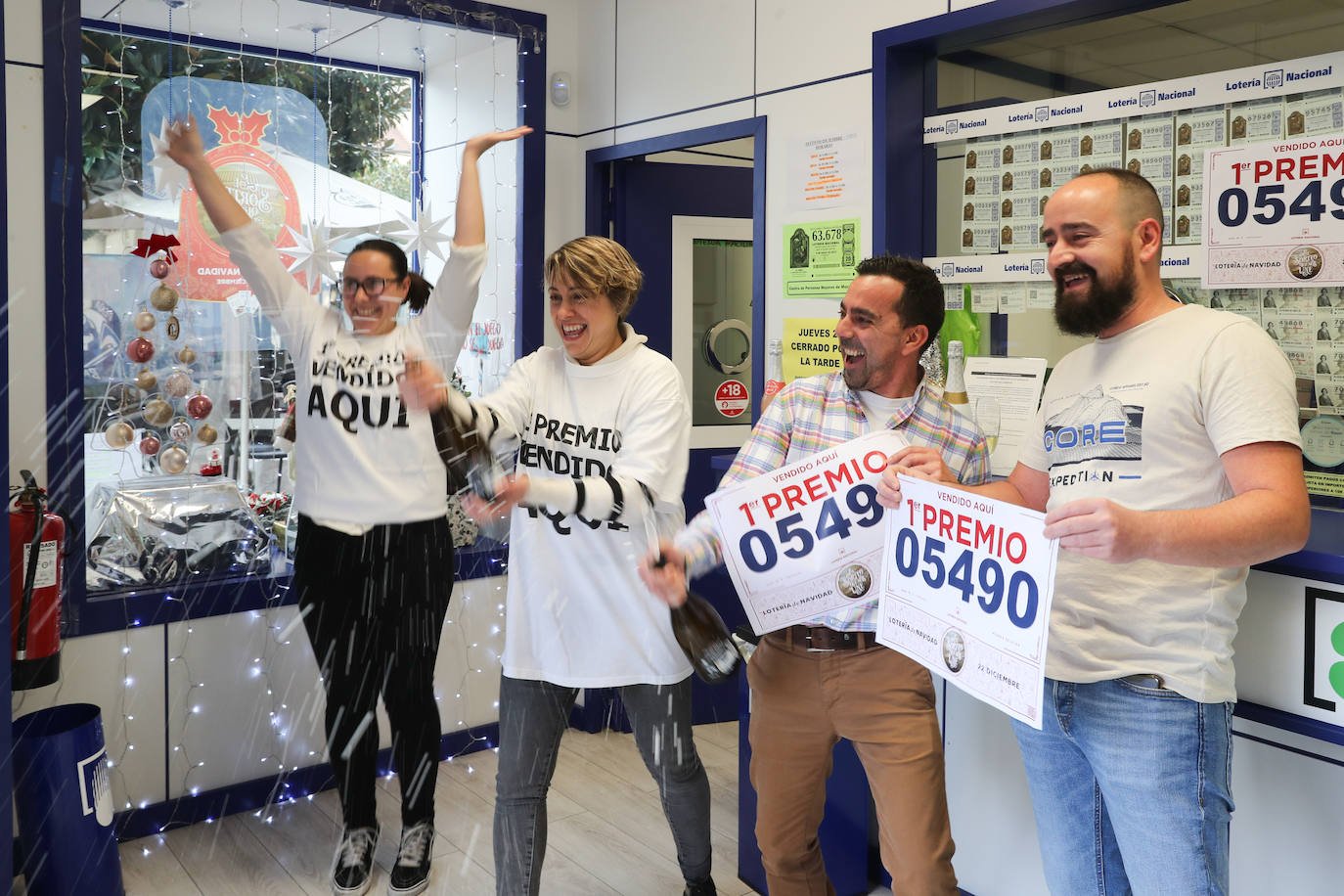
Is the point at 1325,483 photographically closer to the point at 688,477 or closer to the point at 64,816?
the point at 688,477

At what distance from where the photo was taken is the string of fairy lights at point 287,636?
292cm

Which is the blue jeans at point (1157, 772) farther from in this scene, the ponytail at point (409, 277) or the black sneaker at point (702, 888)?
the ponytail at point (409, 277)

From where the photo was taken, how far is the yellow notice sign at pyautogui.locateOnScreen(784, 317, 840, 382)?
116 inches

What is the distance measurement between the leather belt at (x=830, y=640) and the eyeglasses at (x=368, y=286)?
150 cm

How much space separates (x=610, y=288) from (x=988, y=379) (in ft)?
3.53

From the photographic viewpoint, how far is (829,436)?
75.9 inches

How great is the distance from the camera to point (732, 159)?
3.97 m

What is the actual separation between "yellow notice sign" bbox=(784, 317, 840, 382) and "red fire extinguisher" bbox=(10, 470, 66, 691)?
1.96m

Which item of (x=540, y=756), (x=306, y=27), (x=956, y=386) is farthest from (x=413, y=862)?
(x=306, y=27)

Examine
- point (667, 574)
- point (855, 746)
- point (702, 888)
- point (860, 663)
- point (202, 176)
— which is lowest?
point (702, 888)

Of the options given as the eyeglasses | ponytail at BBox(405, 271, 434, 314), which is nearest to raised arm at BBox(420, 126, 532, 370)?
the eyeglasses

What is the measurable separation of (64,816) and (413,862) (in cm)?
80

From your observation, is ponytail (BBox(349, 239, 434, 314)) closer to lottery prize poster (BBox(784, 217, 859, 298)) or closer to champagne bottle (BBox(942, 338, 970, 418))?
lottery prize poster (BBox(784, 217, 859, 298))

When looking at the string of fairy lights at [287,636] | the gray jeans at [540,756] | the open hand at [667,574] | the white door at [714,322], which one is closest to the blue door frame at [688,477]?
the white door at [714,322]
